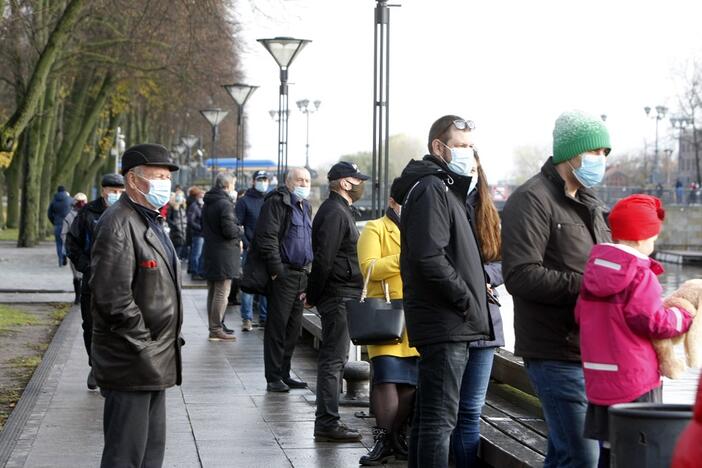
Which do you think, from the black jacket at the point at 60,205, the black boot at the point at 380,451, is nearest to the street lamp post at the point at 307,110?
the black jacket at the point at 60,205

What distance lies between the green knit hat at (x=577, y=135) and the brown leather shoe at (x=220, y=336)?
9903 mm

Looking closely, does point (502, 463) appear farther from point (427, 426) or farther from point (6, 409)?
point (6, 409)

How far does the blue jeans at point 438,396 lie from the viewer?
623 cm

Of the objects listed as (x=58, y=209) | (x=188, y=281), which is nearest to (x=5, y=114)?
(x=58, y=209)

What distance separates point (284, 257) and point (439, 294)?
16.0 feet

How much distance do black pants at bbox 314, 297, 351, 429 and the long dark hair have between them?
239cm

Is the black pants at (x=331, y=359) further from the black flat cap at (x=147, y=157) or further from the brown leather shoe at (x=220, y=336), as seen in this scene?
the brown leather shoe at (x=220, y=336)

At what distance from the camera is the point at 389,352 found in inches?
304

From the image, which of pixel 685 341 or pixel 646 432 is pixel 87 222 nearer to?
pixel 685 341

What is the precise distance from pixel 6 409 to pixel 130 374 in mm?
4608

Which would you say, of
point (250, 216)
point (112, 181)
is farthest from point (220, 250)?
point (112, 181)

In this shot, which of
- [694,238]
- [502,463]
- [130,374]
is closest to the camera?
[130,374]

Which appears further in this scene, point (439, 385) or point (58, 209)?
point (58, 209)

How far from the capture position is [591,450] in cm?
562
